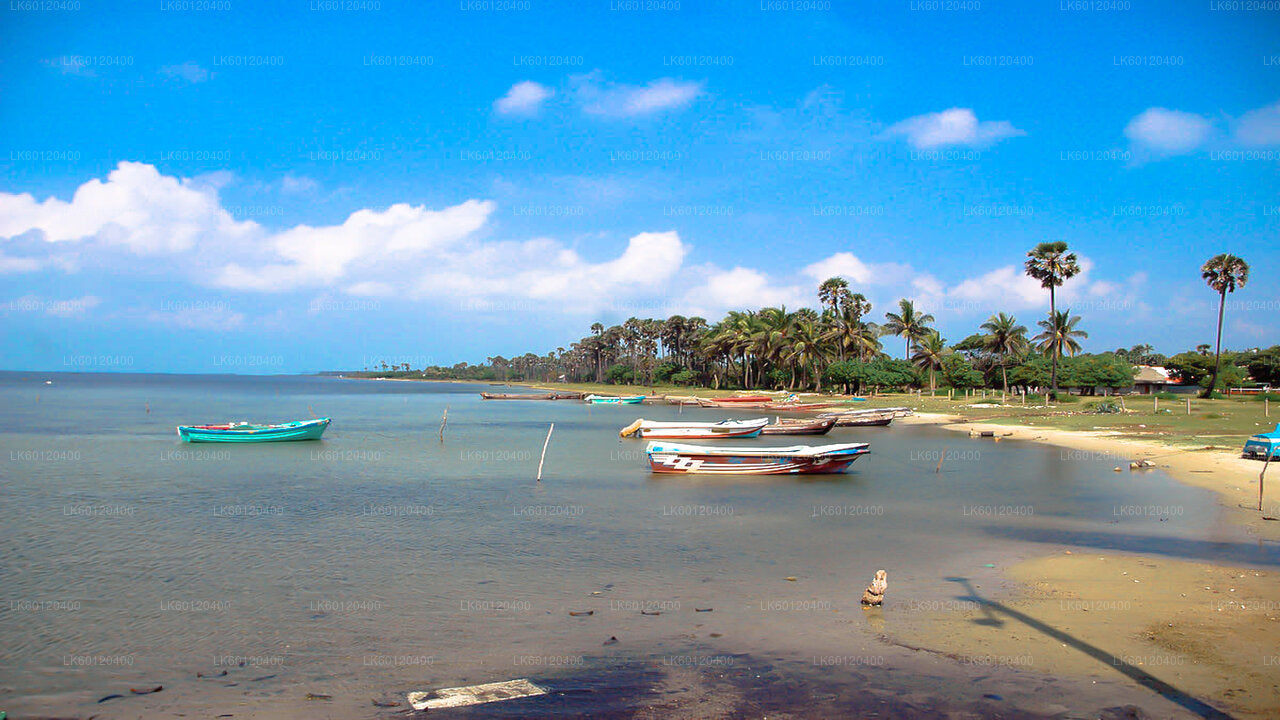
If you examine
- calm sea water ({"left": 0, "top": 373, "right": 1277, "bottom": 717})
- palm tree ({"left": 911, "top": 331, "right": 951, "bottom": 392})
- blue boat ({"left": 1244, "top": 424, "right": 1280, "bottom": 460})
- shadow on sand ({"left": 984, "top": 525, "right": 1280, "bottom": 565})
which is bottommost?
A: calm sea water ({"left": 0, "top": 373, "right": 1277, "bottom": 717})

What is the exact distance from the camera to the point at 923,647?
918 cm

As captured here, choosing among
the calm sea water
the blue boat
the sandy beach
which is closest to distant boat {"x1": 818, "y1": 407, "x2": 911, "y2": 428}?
the calm sea water

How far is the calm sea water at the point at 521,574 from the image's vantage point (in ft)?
27.6

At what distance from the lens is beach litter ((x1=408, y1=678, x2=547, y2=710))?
306 inches

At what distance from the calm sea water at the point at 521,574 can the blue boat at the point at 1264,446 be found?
4.01 meters

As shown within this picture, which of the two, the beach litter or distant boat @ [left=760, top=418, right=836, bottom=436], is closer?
the beach litter

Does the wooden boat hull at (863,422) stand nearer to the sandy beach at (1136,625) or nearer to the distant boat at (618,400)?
the sandy beach at (1136,625)

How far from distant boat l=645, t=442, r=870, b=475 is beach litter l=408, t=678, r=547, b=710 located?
1982 cm

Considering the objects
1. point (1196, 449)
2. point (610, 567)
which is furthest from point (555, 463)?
point (1196, 449)

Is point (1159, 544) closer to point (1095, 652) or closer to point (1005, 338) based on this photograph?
point (1095, 652)

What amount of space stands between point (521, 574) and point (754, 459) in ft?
50.9

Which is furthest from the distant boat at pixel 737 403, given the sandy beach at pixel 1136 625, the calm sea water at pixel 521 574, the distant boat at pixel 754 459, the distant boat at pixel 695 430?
the sandy beach at pixel 1136 625

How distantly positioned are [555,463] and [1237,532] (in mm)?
23499

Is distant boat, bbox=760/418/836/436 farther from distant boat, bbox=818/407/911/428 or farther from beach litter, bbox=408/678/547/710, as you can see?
beach litter, bbox=408/678/547/710
